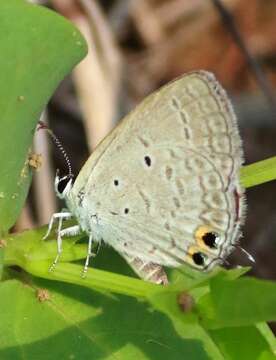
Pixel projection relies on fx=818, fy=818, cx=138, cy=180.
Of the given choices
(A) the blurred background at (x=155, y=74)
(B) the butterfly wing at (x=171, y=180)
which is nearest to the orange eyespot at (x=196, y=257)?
(B) the butterfly wing at (x=171, y=180)

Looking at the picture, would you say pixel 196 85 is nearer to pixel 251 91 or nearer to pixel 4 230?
pixel 4 230

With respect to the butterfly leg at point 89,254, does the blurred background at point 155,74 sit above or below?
below

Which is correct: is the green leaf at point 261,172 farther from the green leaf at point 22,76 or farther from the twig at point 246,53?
the twig at point 246,53

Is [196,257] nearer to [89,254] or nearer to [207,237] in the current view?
[207,237]

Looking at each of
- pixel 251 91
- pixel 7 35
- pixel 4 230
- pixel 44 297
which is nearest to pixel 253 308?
pixel 44 297

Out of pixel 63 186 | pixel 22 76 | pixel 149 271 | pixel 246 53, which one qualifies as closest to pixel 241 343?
pixel 149 271
